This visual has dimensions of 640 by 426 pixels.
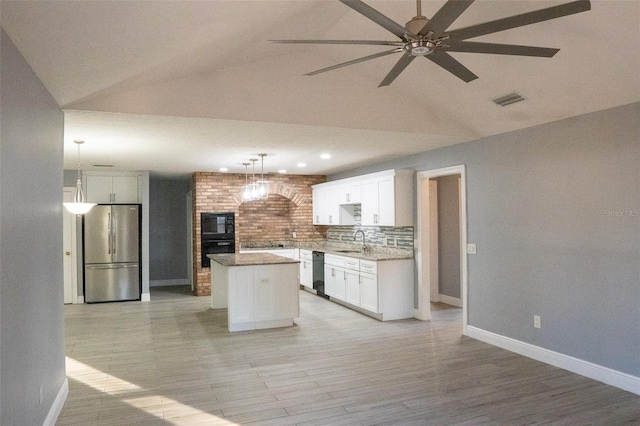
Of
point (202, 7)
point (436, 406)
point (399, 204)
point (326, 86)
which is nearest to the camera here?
point (202, 7)

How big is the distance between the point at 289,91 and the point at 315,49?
0.50 m

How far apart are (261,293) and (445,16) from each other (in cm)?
449

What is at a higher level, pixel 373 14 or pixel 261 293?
pixel 373 14

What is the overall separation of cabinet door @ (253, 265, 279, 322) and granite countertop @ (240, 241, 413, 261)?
4.89ft

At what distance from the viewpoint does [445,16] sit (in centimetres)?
194

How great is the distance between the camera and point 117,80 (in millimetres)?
3219

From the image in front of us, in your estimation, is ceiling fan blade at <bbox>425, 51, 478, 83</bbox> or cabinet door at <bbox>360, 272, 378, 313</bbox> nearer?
ceiling fan blade at <bbox>425, 51, 478, 83</bbox>

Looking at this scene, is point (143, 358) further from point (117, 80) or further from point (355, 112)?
point (355, 112)

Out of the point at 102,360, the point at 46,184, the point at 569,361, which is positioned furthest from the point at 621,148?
the point at 102,360

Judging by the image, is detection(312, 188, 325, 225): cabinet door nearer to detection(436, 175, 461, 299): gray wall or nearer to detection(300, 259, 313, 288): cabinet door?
detection(300, 259, 313, 288): cabinet door

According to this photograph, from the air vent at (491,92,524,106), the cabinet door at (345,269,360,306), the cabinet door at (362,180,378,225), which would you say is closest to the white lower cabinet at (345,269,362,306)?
the cabinet door at (345,269,360,306)

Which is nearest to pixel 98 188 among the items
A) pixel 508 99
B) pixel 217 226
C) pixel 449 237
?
pixel 217 226

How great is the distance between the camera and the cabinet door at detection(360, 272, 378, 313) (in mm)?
6234

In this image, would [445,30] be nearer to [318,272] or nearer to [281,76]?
[281,76]
